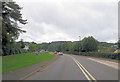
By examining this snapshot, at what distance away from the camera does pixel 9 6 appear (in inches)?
1176

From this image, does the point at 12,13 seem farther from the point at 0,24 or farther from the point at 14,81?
the point at 14,81

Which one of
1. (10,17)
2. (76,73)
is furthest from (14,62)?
(10,17)

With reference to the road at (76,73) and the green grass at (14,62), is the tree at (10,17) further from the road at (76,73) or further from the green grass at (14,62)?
the road at (76,73)

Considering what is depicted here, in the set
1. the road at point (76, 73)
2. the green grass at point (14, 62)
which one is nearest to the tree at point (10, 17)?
the green grass at point (14, 62)

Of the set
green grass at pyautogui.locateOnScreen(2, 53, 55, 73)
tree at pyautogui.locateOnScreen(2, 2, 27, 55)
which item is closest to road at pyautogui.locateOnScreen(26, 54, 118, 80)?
green grass at pyautogui.locateOnScreen(2, 53, 55, 73)

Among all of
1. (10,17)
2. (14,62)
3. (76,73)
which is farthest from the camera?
(10,17)

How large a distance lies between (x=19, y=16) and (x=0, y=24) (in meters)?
9.92

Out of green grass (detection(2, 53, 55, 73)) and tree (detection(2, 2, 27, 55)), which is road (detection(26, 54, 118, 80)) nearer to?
green grass (detection(2, 53, 55, 73))

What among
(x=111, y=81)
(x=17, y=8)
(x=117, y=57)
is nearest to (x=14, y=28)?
(x=17, y=8)

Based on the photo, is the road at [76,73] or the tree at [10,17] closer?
the road at [76,73]

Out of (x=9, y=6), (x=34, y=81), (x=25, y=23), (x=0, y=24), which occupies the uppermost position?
(x=9, y=6)

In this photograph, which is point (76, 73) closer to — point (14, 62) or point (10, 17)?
point (14, 62)

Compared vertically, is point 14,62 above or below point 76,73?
above

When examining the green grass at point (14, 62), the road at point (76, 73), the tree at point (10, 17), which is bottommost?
the road at point (76, 73)
